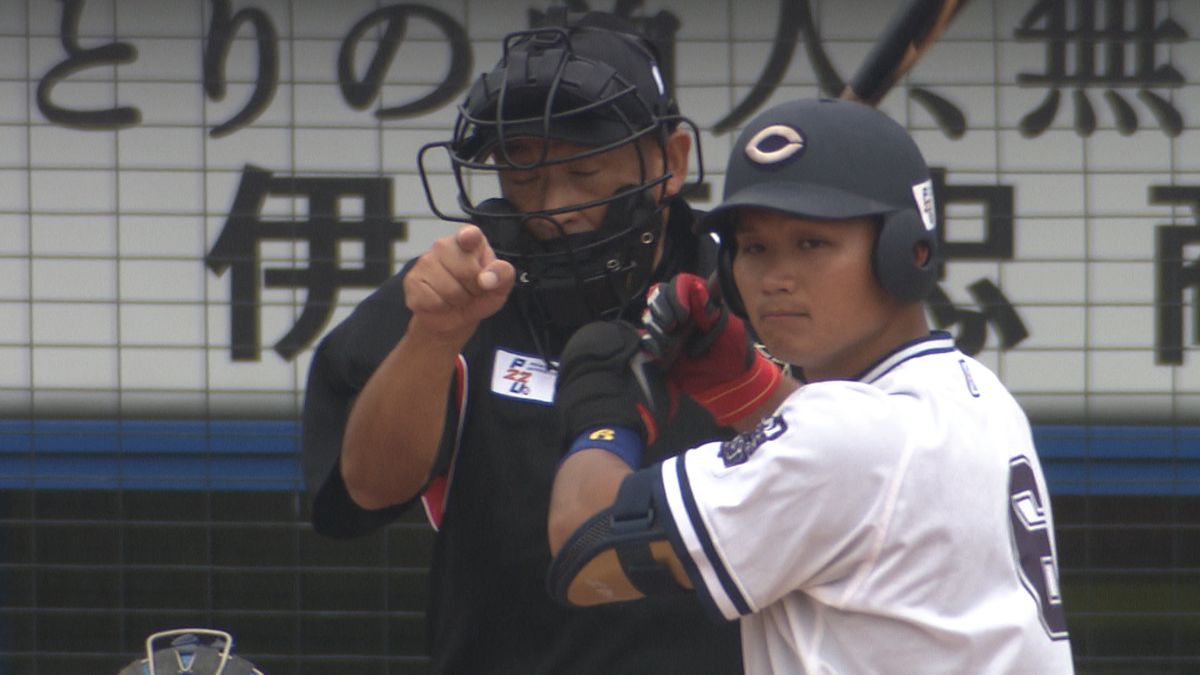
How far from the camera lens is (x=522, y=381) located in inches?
87.3

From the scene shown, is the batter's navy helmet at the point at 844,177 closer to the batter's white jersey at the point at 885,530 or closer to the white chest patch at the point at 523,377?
the batter's white jersey at the point at 885,530

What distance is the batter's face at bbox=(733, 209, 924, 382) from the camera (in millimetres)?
1745

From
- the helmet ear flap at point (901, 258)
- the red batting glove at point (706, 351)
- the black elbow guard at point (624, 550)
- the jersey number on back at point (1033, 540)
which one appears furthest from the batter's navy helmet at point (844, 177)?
the black elbow guard at point (624, 550)

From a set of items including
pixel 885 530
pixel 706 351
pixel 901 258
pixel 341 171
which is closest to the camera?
pixel 885 530

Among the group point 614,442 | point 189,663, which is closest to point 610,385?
→ point 614,442

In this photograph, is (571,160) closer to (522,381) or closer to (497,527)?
(522,381)

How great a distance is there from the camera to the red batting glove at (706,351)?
6.26 ft

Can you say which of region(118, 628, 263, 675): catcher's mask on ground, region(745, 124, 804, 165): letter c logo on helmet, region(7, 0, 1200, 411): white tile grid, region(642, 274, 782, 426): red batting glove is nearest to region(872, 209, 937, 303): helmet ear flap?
region(745, 124, 804, 165): letter c logo on helmet

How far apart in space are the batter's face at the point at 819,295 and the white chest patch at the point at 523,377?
48cm

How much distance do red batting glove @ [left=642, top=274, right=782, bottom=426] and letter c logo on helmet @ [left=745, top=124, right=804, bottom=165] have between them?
21 centimetres

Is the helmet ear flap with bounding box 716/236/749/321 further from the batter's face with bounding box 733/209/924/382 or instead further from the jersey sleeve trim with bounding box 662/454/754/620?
the jersey sleeve trim with bounding box 662/454/754/620

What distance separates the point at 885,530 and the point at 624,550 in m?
0.29

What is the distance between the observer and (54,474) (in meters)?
4.81

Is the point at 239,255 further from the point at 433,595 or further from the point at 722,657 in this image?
the point at 722,657
